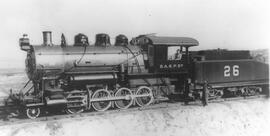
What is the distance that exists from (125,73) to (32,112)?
12.5 ft

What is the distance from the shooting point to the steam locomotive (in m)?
11.7

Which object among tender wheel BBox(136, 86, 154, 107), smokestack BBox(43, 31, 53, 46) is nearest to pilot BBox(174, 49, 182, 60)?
tender wheel BBox(136, 86, 154, 107)

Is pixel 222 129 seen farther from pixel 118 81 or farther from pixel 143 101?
pixel 118 81

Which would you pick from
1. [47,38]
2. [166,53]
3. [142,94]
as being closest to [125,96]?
[142,94]

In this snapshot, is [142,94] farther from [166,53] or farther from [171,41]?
[171,41]

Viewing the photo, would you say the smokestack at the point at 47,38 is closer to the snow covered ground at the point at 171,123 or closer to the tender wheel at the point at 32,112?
the tender wheel at the point at 32,112

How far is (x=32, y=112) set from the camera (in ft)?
37.1

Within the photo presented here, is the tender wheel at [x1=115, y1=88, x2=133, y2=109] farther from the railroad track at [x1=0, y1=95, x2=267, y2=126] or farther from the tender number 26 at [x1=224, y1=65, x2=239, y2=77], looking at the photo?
the tender number 26 at [x1=224, y1=65, x2=239, y2=77]

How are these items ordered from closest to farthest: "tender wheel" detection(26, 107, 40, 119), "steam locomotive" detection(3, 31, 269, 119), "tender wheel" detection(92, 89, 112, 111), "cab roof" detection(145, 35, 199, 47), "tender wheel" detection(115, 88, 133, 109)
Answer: "tender wheel" detection(26, 107, 40, 119)
"steam locomotive" detection(3, 31, 269, 119)
"tender wheel" detection(92, 89, 112, 111)
"tender wheel" detection(115, 88, 133, 109)
"cab roof" detection(145, 35, 199, 47)

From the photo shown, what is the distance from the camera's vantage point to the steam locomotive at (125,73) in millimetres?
11672

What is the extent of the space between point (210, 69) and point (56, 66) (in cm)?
673

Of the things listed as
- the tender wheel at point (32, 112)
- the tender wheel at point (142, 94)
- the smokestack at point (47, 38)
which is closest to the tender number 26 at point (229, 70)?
the tender wheel at point (142, 94)

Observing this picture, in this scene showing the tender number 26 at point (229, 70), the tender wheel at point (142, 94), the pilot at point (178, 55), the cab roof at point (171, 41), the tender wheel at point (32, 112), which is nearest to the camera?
the tender wheel at point (32, 112)

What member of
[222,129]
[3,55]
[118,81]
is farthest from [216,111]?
[3,55]
